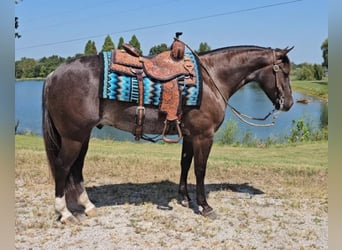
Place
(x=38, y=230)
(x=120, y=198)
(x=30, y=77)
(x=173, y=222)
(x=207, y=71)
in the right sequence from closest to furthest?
1. (x=38, y=230)
2. (x=173, y=222)
3. (x=207, y=71)
4. (x=120, y=198)
5. (x=30, y=77)

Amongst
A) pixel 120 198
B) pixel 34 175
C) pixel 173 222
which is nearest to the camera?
pixel 173 222

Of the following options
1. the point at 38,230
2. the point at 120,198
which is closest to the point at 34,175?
the point at 120,198

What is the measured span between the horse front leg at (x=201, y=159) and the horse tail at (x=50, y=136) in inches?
59.7

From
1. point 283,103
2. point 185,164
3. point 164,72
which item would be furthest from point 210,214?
point 164,72

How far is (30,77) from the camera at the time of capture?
17188 mm

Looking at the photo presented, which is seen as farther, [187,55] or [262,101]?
[262,101]

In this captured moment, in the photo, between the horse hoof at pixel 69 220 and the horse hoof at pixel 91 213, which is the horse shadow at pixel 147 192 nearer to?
the horse hoof at pixel 91 213

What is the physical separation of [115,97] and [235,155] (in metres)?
5.02

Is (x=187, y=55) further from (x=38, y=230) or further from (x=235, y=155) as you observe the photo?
(x=235, y=155)

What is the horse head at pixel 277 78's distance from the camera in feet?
14.3

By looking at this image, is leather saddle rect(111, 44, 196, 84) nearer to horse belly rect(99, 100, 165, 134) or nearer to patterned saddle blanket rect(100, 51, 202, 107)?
patterned saddle blanket rect(100, 51, 202, 107)

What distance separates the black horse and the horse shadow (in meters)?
0.33

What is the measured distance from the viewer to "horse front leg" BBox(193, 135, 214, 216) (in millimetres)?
4184

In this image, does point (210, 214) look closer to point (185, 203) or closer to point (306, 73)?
point (185, 203)
